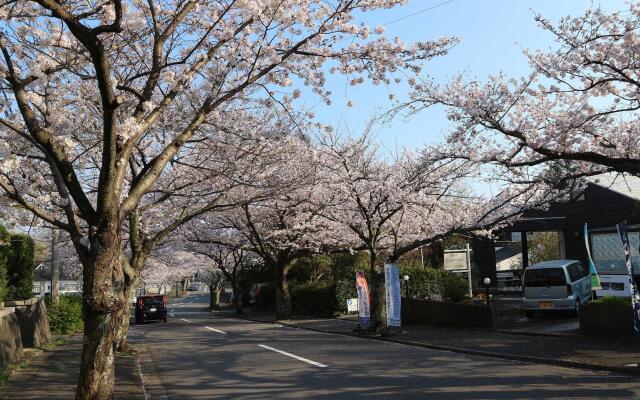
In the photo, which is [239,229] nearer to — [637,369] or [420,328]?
[420,328]

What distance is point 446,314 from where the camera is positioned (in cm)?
2055

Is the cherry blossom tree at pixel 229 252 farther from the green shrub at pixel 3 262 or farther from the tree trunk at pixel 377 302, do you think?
the green shrub at pixel 3 262

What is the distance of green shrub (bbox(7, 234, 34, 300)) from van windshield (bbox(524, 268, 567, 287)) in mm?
16446

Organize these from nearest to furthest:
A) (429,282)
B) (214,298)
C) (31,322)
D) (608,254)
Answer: (31,322), (608,254), (429,282), (214,298)

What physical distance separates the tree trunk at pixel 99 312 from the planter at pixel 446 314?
1414cm

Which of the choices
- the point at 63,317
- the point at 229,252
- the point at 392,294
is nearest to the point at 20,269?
the point at 63,317

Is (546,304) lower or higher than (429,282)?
lower

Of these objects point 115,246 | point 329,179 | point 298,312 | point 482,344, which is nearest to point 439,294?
point 298,312

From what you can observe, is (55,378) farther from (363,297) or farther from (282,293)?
(282,293)

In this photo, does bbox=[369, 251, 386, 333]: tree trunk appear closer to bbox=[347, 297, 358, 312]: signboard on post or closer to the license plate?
the license plate

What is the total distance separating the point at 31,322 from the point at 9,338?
180 inches

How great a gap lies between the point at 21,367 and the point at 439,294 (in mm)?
21691

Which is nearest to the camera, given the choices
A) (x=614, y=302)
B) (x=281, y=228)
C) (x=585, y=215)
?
(x=614, y=302)

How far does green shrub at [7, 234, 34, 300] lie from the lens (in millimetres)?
17547
